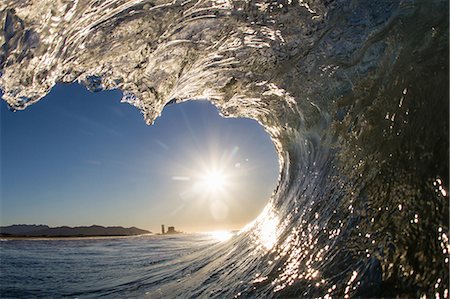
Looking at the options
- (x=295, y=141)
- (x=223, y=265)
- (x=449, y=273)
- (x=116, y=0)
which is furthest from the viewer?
(x=295, y=141)

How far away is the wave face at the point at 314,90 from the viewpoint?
6.65ft

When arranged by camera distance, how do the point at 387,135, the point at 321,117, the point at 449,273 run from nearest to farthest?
the point at 449,273 → the point at 387,135 → the point at 321,117

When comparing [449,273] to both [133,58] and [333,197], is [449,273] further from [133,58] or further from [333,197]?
[133,58]

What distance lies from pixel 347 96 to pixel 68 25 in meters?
2.75

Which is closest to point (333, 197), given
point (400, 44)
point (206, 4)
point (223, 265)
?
point (400, 44)

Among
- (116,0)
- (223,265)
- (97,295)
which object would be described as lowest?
(97,295)

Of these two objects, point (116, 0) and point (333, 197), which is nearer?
point (333, 197)

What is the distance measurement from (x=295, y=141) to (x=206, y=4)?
274 centimetres

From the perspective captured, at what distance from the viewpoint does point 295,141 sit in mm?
5906

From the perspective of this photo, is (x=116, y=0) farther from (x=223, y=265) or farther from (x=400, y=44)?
(x=223, y=265)

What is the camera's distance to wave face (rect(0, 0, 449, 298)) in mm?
2027

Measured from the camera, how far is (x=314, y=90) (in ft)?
15.2

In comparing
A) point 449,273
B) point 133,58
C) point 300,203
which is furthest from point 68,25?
point 449,273

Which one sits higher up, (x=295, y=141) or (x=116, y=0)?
(x=116, y=0)
